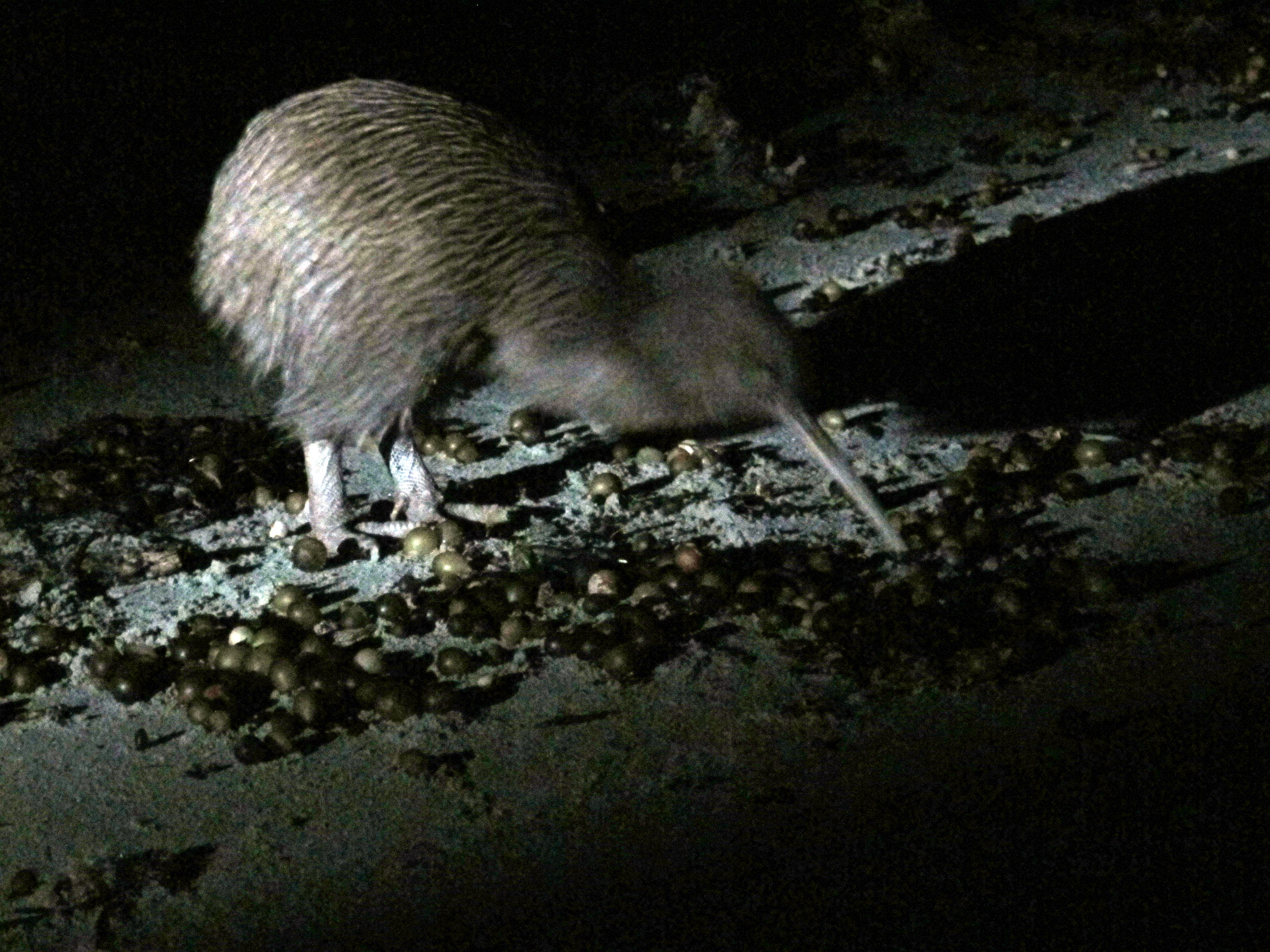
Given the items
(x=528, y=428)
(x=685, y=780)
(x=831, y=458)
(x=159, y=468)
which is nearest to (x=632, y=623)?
(x=685, y=780)

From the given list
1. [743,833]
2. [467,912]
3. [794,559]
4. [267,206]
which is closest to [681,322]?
[794,559]

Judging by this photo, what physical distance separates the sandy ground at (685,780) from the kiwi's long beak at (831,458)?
1.00 ft

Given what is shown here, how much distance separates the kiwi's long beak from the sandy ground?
304 millimetres

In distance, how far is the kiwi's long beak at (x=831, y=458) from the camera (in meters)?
4.80

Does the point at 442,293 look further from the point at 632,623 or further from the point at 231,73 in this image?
the point at 231,73

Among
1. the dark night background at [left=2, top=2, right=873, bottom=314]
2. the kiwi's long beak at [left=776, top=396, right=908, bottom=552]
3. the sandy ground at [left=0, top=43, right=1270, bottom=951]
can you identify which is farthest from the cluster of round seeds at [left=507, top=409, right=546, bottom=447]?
the dark night background at [left=2, top=2, right=873, bottom=314]

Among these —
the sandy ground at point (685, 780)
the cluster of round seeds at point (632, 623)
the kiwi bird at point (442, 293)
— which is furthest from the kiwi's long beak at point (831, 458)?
the sandy ground at point (685, 780)

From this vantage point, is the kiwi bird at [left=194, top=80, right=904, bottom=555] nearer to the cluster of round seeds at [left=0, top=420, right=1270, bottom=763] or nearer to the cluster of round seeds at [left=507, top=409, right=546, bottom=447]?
the cluster of round seeds at [left=0, top=420, right=1270, bottom=763]

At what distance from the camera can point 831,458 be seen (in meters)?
4.86

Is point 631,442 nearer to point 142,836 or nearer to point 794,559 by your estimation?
point 794,559

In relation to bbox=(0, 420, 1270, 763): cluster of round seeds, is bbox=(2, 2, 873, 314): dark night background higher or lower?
higher

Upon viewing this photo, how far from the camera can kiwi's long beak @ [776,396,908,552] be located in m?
4.80

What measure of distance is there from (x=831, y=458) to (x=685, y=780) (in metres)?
1.15

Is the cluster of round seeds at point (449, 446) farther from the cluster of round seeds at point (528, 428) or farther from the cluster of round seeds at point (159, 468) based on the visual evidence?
the cluster of round seeds at point (159, 468)
